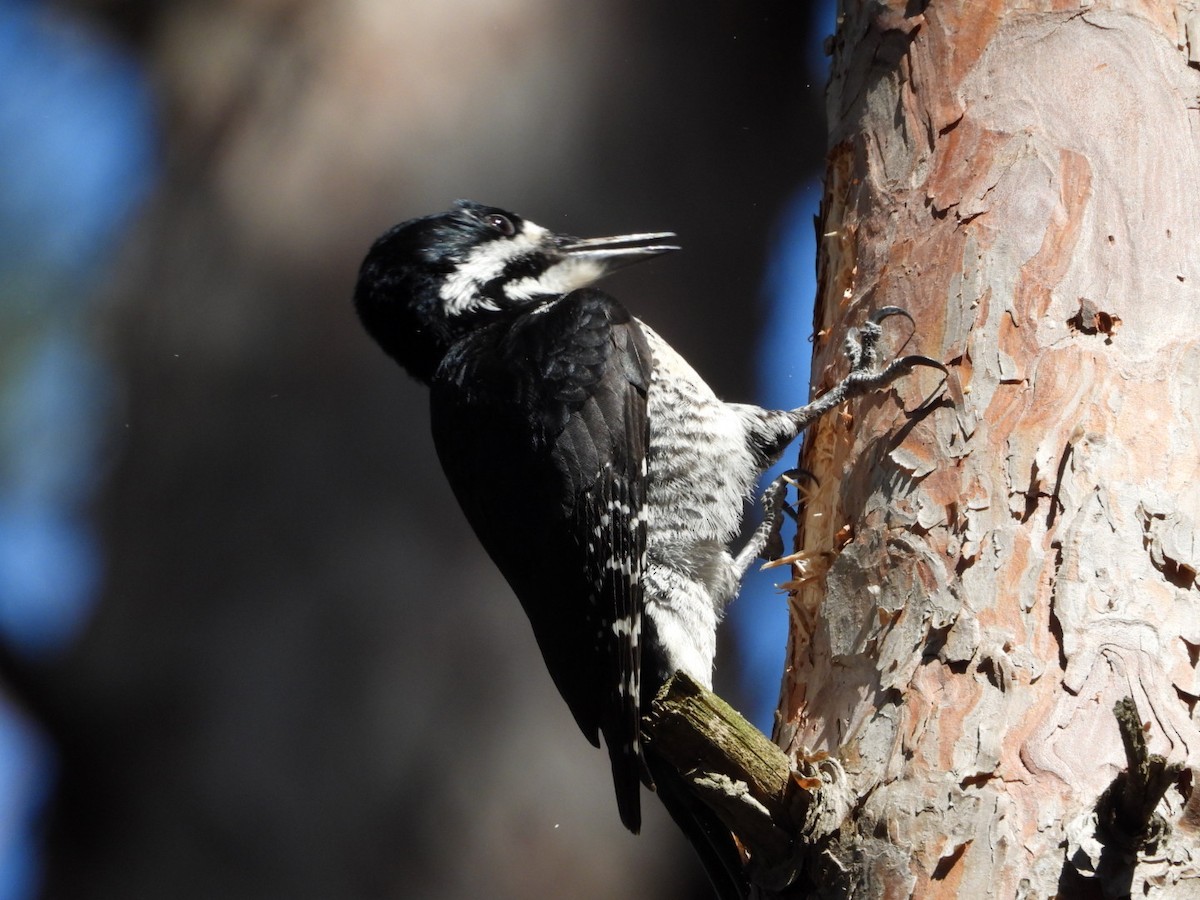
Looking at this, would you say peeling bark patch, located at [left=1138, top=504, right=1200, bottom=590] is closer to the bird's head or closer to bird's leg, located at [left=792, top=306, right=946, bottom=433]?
bird's leg, located at [left=792, top=306, right=946, bottom=433]

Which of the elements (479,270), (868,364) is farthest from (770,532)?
(479,270)

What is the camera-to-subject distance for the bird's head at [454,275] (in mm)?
2535

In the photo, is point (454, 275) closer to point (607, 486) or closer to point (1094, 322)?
point (607, 486)

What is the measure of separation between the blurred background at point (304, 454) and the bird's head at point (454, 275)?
35.5 inches

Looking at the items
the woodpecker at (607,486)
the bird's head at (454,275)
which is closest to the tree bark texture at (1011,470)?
the woodpecker at (607,486)

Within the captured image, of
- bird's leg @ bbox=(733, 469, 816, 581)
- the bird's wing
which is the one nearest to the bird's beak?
the bird's wing

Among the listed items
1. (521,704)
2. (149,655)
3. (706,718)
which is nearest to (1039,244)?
(706,718)

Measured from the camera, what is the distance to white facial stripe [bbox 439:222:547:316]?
2.56 m

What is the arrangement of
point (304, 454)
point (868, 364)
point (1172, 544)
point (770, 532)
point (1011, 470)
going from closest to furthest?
point (1172, 544) → point (1011, 470) → point (868, 364) → point (770, 532) → point (304, 454)

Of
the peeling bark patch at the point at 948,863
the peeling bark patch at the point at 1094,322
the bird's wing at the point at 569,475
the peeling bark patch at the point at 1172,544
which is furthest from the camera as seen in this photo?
the bird's wing at the point at 569,475

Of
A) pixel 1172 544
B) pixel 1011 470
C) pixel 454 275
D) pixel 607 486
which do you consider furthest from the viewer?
pixel 454 275

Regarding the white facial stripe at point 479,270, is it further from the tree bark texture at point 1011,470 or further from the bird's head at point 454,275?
the tree bark texture at point 1011,470

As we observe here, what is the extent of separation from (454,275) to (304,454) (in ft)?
3.37

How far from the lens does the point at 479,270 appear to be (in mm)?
2602
